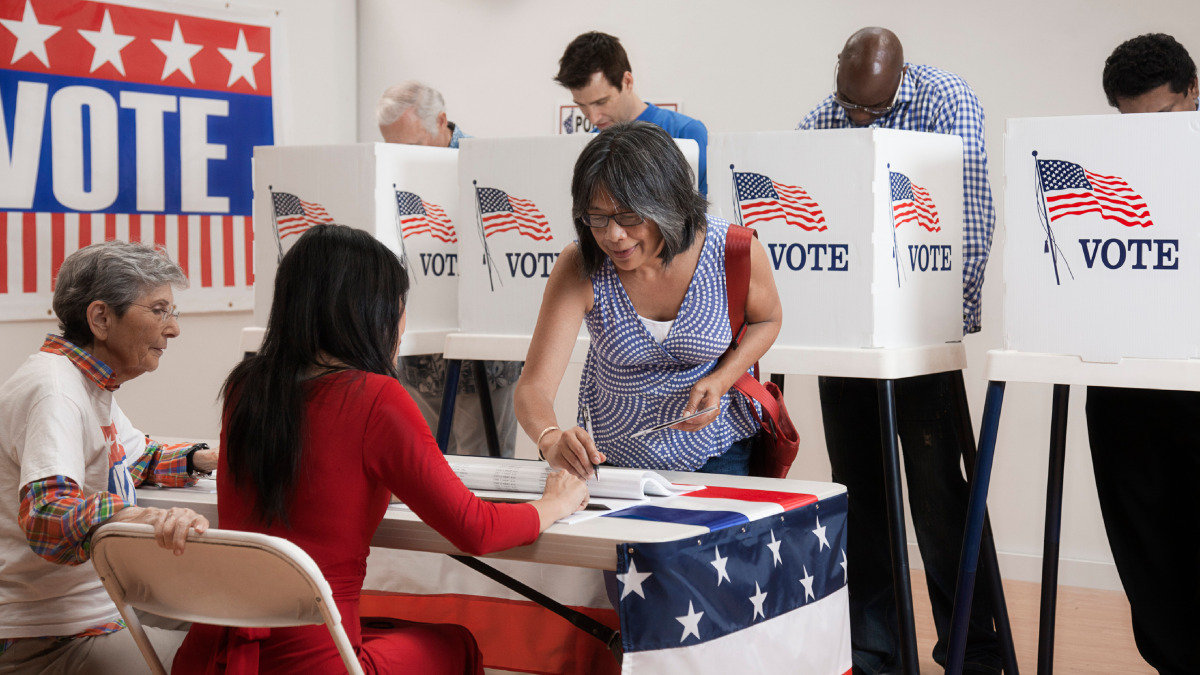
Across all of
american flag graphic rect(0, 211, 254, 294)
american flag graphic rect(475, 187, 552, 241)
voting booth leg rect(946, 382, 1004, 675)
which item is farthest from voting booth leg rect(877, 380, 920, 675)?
american flag graphic rect(0, 211, 254, 294)

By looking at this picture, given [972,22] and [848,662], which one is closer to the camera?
[848,662]

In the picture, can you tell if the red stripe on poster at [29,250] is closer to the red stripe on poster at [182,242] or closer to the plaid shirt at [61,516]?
the red stripe on poster at [182,242]

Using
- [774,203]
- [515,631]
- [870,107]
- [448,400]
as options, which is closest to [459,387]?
[448,400]

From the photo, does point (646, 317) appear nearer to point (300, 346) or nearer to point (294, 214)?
point (300, 346)

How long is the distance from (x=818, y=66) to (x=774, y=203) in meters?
1.85

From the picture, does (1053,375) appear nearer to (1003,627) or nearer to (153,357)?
(1003,627)

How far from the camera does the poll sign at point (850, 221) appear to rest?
8.20 ft

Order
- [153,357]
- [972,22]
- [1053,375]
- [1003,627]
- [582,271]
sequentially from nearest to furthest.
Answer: [153,357], [582,271], [1053,375], [1003,627], [972,22]

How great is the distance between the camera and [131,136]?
4.39 metres

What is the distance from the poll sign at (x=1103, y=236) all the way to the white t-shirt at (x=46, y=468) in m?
1.75

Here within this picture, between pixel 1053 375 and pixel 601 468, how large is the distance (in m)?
0.95

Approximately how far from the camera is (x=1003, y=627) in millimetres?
2613

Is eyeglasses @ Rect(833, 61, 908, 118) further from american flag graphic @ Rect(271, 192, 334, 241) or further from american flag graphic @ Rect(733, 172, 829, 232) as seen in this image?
american flag graphic @ Rect(271, 192, 334, 241)

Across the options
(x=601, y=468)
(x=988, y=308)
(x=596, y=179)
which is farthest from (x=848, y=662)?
(x=988, y=308)
